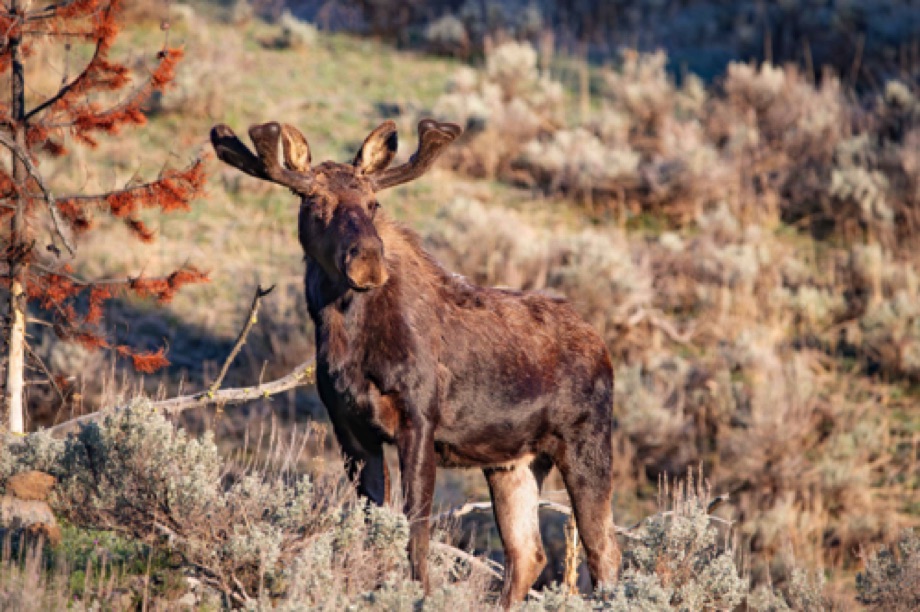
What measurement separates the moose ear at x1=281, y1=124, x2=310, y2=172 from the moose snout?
79cm

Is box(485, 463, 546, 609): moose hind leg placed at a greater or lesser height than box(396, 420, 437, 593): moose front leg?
lesser

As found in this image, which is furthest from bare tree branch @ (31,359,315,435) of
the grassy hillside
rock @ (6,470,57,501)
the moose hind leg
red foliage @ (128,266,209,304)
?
the grassy hillside

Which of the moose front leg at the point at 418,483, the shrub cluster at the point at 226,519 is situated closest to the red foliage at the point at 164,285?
the shrub cluster at the point at 226,519

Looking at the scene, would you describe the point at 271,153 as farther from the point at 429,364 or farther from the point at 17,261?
the point at 17,261

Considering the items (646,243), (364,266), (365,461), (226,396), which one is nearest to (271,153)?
(364,266)

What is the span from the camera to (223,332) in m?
13.7

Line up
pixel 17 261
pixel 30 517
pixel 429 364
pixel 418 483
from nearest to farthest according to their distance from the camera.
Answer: pixel 30 517 < pixel 418 483 < pixel 429 364 < pixel 17 261

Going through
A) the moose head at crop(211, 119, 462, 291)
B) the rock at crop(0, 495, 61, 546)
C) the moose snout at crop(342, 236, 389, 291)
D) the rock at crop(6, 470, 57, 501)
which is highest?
the moose head at crop(211, 119, 462, 291)

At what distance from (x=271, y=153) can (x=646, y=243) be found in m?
10.3

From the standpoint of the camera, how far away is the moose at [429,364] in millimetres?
6504

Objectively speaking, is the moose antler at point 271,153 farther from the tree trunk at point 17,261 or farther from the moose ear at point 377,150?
the tree trunk at point 17,261

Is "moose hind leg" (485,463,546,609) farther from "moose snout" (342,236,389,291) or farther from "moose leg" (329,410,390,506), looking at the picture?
"moose snout" (342,236,389,291)

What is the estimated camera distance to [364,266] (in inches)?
240

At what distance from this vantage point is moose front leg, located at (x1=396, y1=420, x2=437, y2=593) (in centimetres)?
637
